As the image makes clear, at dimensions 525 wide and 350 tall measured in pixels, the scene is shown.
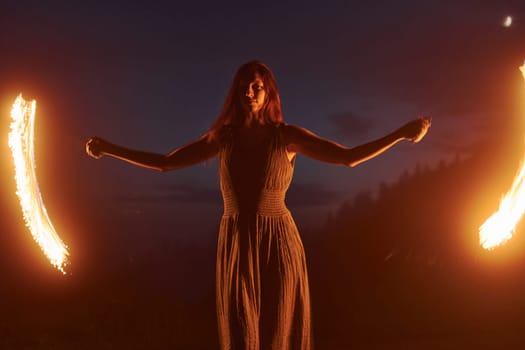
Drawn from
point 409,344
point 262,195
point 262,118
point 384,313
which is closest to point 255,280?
point 262,195

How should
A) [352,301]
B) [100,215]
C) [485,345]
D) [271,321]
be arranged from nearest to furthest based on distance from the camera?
[271,321], [485,345], [100,215], [352,301]

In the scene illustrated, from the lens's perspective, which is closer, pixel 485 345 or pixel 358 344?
pixel 485 345

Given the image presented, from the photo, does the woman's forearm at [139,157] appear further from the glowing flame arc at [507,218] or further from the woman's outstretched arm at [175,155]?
the glowing flame arc at [507,218]

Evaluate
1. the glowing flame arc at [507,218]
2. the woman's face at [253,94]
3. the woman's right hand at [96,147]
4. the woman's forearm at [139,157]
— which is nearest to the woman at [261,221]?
the woman's face at [253,94]

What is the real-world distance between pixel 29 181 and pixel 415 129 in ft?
9.96

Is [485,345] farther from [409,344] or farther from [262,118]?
[262,118]

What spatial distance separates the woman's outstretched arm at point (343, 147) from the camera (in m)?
3.71

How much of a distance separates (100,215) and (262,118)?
345 centimetres

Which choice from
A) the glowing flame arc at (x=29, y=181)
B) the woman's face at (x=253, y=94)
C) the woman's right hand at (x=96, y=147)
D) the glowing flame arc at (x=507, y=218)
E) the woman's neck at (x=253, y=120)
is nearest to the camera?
the woman's face at (x=253, y=94)

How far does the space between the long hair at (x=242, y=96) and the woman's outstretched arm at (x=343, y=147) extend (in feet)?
0.58

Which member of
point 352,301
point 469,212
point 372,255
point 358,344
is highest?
point 469,212

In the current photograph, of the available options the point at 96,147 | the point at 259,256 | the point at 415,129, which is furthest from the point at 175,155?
the point at 415,129

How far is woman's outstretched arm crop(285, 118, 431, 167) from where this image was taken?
12.2ft

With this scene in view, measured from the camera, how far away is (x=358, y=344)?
6.84 meters
